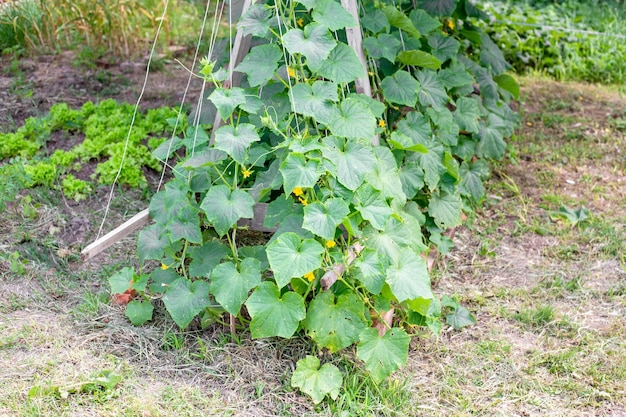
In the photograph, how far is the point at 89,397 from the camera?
2.57 metres

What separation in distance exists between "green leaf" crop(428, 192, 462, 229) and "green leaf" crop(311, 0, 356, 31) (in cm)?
111

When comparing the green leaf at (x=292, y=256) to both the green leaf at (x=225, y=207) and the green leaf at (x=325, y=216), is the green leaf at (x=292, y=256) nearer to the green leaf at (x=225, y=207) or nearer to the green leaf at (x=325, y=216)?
the green leaf at (x=325, y=216)

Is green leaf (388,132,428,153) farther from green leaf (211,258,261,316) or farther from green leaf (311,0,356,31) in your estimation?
green leaf (211,258,261,316)

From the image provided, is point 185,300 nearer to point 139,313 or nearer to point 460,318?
point 139,313

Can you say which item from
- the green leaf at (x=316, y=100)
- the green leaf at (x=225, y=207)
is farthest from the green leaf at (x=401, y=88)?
the green leaf at (x=225, y=207)

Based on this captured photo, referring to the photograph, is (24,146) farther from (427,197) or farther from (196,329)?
(427,197)

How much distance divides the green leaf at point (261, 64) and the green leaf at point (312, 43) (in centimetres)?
16

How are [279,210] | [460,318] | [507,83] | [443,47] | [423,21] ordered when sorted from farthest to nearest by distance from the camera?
[507,83], [443,47], [423,21], [460,318], [279,210]

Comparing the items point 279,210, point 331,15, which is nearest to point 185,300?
point 279,210

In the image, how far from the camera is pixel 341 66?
9.33ft

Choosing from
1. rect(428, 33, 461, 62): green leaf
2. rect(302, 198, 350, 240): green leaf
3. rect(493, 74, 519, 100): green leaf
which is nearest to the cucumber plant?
rect(302, 198, 350, 240): green leaf

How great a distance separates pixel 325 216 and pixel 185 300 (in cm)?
69

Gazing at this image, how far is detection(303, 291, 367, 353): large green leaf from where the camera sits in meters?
2.64

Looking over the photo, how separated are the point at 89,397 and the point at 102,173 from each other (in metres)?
1.55
